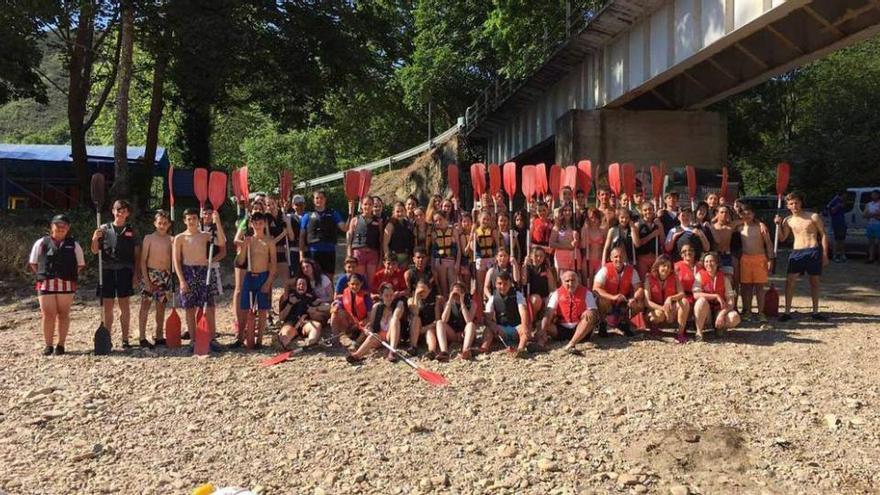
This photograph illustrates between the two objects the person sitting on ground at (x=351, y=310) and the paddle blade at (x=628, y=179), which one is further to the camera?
the paddle blade at (x=628, y=179)

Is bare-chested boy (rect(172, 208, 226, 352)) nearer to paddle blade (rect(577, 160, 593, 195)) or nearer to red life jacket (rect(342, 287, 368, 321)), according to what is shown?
red life jacket (rect(342, 287, 368, 321))

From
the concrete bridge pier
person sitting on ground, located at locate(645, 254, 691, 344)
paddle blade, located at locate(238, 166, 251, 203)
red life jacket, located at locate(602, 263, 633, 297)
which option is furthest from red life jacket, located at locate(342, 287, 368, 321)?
the concrete bridge pier

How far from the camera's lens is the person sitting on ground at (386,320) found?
7.31 meters

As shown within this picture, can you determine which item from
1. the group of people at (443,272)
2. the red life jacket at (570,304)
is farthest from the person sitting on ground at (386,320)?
the red life jacket at (570,304)

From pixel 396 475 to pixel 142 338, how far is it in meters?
4.63

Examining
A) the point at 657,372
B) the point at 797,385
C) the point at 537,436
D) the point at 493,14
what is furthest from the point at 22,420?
the point at 493,14

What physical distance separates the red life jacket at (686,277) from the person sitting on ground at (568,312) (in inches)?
42.7

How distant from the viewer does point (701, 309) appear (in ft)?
24.8

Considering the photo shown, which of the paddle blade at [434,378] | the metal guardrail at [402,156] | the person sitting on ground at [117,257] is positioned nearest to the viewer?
the paddle blade at [434,378]

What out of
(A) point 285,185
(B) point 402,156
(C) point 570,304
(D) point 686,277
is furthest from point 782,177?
(B) point 402,156

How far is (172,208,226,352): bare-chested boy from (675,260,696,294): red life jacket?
5.45 meters

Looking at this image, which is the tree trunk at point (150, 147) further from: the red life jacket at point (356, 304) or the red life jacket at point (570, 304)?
the red life jacket at point (570, 304)

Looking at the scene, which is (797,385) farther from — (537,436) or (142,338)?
(142,338)

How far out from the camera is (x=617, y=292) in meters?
7.96
